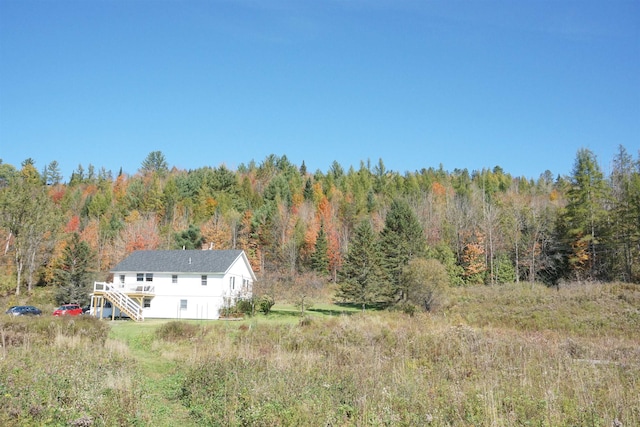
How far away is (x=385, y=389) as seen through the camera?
877cm

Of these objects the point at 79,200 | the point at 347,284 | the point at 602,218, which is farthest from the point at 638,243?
the point at 79,200

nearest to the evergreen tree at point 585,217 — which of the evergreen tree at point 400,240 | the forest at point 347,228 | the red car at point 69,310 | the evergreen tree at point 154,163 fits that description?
the forest at point 347,228

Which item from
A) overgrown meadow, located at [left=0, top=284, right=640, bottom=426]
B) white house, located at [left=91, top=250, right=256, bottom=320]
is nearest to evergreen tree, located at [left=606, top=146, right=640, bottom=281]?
overgrown meadow, located at [left=0, top=284, right=640, bottom=426]

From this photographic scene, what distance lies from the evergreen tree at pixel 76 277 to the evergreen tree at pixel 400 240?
97.0 feet

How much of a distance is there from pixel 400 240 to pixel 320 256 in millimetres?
16266

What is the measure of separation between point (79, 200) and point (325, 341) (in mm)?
83176

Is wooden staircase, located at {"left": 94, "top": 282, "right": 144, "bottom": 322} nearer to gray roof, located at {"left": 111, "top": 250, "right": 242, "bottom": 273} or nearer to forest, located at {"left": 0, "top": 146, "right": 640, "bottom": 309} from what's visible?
gray roof, located at {"left": 111, "top": 250, "right": 242, "bottom": 273}

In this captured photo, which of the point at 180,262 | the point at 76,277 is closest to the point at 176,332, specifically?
the point at 180,262

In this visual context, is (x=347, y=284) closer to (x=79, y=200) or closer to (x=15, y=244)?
Result: (x=15, y=244)

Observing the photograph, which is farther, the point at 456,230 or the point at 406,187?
the point at 406,187

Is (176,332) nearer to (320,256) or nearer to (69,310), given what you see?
(69,310)

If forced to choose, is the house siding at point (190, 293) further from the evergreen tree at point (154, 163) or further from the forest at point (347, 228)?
the evergreen tree at point (154, 163)

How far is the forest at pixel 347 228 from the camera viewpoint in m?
44.3

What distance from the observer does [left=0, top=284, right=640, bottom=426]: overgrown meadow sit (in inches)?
303
